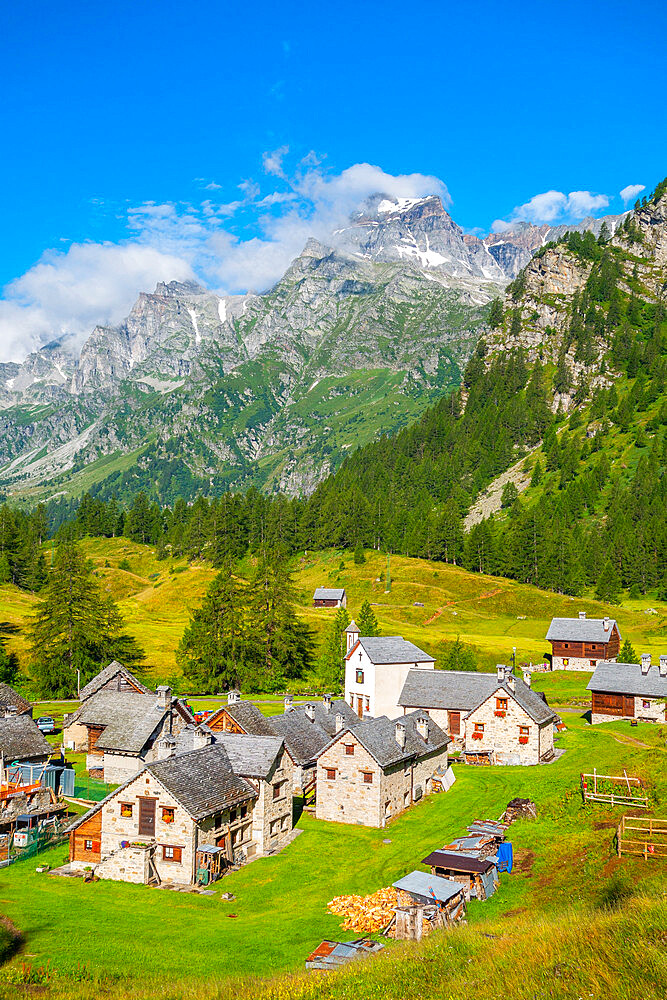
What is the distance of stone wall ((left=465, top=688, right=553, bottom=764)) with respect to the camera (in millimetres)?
65562

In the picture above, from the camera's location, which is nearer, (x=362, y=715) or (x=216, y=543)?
(x=362, y=715)

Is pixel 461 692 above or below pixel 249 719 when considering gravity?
below

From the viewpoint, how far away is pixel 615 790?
164ft

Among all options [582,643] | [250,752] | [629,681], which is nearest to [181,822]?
[250,752]

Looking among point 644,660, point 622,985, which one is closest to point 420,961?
point 622,985

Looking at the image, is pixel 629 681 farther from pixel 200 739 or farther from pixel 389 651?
pixel 200 739

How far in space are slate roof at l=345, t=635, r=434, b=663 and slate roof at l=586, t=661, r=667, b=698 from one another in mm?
18987

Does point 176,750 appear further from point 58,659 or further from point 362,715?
point 58,659

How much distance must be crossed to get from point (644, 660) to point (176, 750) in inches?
2063

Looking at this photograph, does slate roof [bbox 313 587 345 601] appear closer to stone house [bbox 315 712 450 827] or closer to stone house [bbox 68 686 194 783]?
stone house [bbox 68 686 194 783]

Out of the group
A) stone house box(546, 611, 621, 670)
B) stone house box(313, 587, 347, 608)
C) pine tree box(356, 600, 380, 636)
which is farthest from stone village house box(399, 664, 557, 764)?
stone house box(313, 587, 347, 608)

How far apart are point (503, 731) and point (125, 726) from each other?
33.1 metres

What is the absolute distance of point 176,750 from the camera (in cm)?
5459

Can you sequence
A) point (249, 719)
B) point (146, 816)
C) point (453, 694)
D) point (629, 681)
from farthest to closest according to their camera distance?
point (629, 681)
point (453, 694)
point (249, 719)
point (146, 816)
